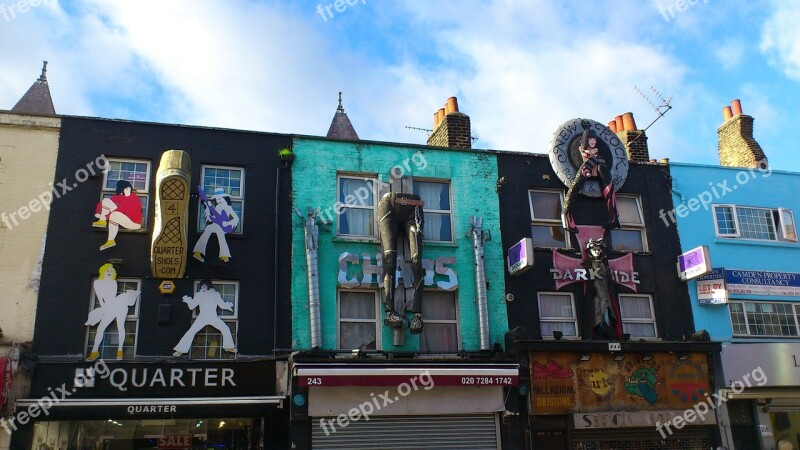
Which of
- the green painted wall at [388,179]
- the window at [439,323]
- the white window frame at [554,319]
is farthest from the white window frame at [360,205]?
the white window frame at [554,319]

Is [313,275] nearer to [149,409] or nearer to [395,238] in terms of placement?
[395,238]

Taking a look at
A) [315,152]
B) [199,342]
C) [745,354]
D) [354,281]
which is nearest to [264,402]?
[199,342]

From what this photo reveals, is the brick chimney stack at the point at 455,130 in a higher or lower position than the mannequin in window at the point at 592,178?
higher

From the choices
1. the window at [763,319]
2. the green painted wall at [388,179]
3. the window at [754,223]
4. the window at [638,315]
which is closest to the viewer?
the green painted wall at [388,179]

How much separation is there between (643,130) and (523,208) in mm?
4951

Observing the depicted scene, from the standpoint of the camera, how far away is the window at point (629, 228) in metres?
18.0

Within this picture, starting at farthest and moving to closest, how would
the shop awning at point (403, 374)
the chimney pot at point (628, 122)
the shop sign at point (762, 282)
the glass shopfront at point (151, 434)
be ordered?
1. the chimney pot at point (628, 122)
2. the shop sign at point (762, 282)
3. the shop awning at point (403, 374)
4. the glass shopfront at point (151, 434)

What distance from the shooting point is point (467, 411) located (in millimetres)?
14867

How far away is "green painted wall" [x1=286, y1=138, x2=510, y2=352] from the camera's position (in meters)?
15.2

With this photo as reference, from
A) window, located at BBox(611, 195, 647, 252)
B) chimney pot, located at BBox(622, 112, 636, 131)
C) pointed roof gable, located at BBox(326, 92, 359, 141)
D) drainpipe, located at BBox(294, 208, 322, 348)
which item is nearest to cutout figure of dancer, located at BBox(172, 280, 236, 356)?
drainpipe, located at BBox(294, 208, 322, 348)

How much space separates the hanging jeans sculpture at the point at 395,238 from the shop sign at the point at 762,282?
8325 millimetres

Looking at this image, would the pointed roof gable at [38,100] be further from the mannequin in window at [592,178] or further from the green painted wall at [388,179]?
the mannequin in window at [592,178]

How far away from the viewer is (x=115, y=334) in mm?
14062

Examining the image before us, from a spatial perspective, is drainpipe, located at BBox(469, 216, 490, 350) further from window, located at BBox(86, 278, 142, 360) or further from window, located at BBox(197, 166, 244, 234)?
window, located at BBox(86, 278, 142, 360)
